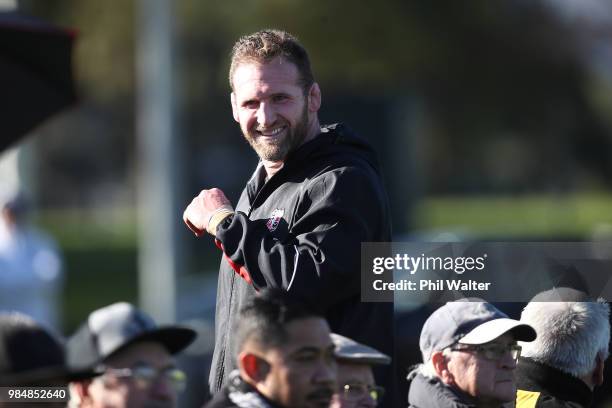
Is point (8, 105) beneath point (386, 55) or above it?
beneath

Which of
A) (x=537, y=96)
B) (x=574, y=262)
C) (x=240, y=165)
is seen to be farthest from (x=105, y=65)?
(x=574, y=262)

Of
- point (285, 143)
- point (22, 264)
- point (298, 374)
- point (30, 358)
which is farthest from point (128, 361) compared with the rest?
point (22, 264)

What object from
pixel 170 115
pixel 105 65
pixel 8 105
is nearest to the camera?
pixel 8 105

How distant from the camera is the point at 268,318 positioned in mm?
3432

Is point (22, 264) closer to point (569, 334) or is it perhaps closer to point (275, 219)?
point (275, 219)

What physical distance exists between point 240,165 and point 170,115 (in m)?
2.18

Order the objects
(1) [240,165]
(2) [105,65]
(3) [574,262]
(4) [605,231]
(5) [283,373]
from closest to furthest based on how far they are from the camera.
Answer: (5) [283,373] → (3) [574,262] → (1) [240,165] → (4) [605,231] → (2) [105,65]

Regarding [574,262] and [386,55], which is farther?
[386,55]

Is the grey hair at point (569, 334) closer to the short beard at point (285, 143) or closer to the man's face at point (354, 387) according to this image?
the man's face at point (354, 387)

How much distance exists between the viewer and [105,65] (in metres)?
31.1

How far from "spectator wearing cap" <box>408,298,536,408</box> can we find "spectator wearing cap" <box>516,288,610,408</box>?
0.27 ft

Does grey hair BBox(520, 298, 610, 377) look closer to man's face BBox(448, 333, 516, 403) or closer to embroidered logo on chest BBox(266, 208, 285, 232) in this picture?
man's face BBox(448, 333, 516, 403)

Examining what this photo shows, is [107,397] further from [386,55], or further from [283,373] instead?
[386,55]

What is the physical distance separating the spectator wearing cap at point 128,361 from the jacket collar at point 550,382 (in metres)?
1.08
